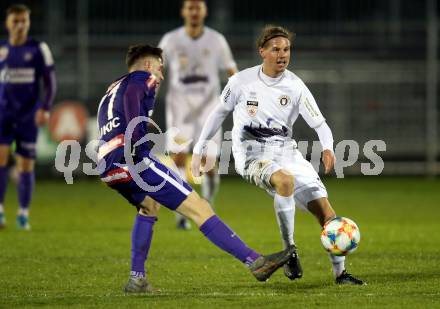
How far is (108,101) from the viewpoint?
7133 millimetres

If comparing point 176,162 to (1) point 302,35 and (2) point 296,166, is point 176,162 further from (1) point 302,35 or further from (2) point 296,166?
(1) point 302,35

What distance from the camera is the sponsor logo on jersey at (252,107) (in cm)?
778

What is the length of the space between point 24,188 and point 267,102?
496 cm

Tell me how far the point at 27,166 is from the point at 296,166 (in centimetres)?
527

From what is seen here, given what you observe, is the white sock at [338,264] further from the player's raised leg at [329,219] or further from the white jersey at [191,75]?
the white jersey at [191,75]

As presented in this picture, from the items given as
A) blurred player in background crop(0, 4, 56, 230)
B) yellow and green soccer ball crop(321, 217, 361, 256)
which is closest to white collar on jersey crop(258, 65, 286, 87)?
yellow and green soccer ball crop(321, 217, 361, 256)

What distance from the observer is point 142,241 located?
7.09 meters

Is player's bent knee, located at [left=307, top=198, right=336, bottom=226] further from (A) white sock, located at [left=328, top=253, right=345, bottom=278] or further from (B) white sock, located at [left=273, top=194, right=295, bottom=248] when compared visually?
(A) white sock, located at [left=328, top=253, right=345, bottom=278]

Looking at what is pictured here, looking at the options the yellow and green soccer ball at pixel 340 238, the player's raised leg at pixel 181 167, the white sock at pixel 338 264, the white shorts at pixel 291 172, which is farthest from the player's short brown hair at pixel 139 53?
the player's raised leg at pixel 181 167

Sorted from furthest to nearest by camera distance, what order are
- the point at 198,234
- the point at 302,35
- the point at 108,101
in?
the point at 302,35
the point at 198,234
the point at 108,101

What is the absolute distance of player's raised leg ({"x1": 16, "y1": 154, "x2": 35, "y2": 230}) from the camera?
1179 cm

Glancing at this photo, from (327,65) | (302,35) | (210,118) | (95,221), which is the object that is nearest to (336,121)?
(327,65)

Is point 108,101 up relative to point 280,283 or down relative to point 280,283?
up

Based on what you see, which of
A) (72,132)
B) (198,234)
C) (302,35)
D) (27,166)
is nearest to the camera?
(198,234)
